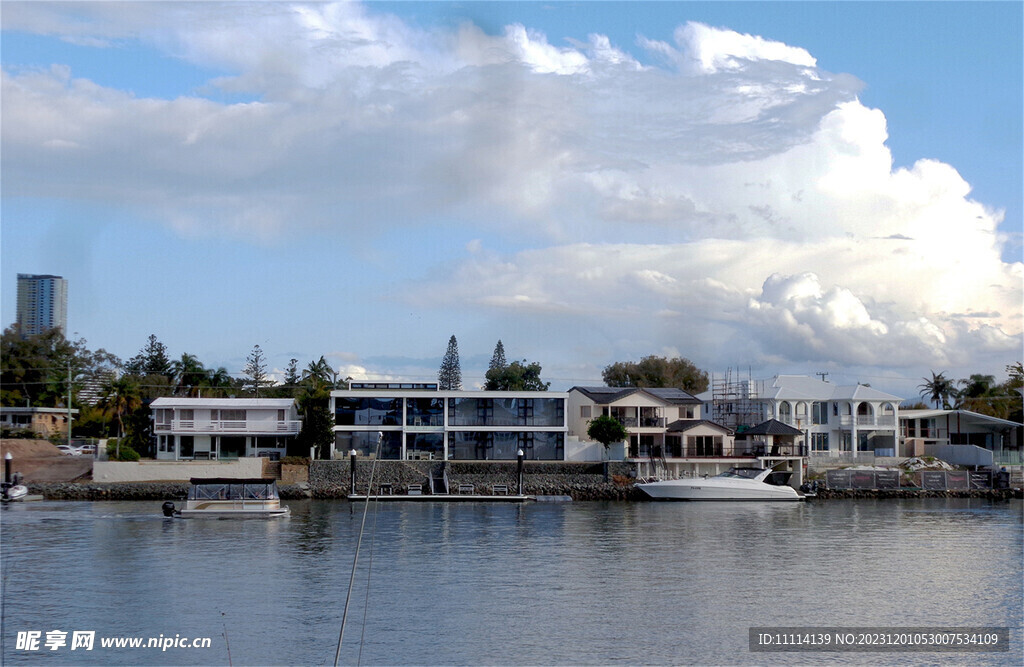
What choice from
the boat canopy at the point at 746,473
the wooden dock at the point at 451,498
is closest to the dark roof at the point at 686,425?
the boat canopy at the point at 746,473

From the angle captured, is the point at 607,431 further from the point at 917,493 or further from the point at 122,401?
the point at 122,401

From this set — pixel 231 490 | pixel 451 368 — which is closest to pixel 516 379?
pixel 451 368

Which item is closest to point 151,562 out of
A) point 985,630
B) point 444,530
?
point 444,530

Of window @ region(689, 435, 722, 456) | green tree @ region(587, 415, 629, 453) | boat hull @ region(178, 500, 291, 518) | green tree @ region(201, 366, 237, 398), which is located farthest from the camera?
green tree @ region(201, 366, 237, 398)

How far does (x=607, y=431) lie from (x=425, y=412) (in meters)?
12.8

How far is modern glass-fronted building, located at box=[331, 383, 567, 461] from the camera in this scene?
222 feet

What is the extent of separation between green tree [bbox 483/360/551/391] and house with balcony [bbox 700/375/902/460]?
82.0ft

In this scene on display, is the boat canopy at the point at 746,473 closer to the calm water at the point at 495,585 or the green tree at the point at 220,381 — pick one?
the calm water at the point at 495,585

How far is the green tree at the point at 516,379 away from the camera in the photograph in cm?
9838

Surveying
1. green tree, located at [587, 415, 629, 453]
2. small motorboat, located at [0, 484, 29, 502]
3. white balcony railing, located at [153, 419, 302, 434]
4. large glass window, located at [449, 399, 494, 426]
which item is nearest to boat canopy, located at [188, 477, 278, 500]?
small motorboat, located at [0, 484, 29, 502]

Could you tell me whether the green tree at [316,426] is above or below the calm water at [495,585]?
above

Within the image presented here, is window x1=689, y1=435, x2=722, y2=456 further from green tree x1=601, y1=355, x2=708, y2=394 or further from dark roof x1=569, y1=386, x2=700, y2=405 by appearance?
green tree x1=601, y1=355, x2=708, y2=394

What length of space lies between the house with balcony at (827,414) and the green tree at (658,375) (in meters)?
26.0

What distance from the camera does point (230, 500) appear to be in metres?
51.7
